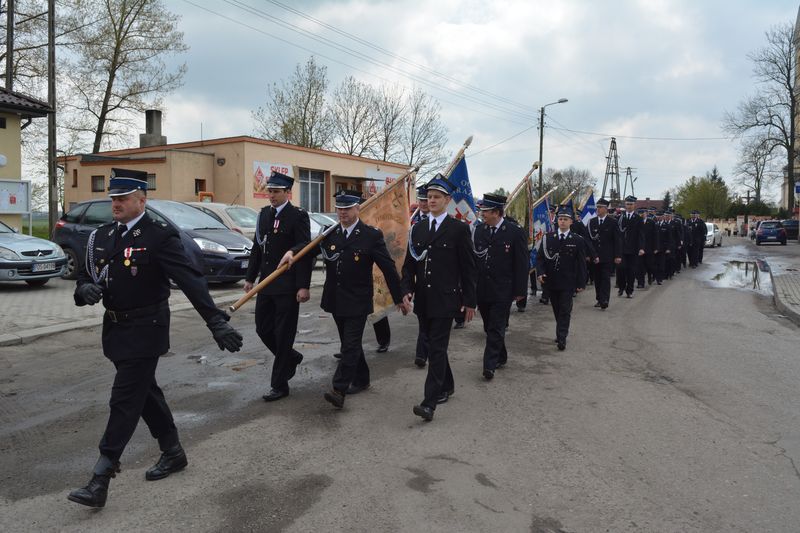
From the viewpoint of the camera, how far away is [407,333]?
9.28 meters

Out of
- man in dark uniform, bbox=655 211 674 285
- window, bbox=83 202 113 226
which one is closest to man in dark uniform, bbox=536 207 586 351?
man in dark uniform, bbox=655 211 674 285

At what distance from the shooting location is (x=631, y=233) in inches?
577

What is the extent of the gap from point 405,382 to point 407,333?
2.80 meters

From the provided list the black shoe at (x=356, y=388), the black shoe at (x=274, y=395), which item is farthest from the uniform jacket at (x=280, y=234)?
the black shoe at (x=356, y=388)

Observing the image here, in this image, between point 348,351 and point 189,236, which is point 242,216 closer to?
point 189,236

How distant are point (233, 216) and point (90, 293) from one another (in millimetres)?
12959

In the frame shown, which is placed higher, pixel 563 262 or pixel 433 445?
pixel 563 262

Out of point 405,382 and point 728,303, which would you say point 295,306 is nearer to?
point 405,382

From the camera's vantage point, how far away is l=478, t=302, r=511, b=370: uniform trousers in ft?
21.8

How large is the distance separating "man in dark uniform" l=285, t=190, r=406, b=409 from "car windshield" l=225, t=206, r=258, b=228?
425 inches

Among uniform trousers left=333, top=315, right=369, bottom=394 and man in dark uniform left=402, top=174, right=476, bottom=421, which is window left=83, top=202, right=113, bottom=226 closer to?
uniform trousers left=333, top=315, right=369, bottom=394

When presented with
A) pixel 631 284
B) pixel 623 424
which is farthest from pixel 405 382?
pixel 631 284

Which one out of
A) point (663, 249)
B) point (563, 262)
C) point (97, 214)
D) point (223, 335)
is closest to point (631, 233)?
point (663, 249)

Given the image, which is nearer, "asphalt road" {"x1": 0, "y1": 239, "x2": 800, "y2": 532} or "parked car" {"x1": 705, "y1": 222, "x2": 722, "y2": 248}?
"asphalt road" {"x1": 0, "y1": 239, "x2": 800, "y2": 532}
